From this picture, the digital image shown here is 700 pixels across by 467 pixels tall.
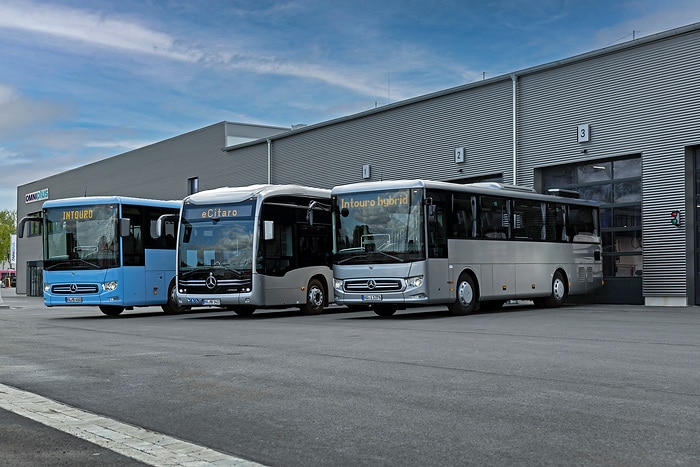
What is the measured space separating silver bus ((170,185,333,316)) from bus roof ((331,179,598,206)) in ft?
5.49

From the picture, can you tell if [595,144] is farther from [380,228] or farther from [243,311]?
[243,311]

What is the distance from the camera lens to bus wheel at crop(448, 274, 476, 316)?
70.4 ft

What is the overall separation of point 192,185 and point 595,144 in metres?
27.8

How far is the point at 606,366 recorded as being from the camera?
10172 mm

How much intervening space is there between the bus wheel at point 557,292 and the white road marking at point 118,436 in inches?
759

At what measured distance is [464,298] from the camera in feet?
71.3

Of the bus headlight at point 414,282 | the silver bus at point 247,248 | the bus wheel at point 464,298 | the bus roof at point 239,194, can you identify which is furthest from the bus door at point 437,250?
the bus roof at point 239,194

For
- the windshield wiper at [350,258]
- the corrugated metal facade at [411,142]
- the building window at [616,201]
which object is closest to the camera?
the windshield wiper at [350,258]

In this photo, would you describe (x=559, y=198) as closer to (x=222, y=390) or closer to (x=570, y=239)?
(x=570, y=239)

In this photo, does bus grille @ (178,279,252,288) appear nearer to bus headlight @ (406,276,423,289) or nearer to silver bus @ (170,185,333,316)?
silver bus @ (170,185,333,316)

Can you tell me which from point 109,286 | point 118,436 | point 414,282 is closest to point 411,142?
point 109,286

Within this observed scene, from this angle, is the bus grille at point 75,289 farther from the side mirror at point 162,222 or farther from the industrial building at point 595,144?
the industrial building at point 595,144

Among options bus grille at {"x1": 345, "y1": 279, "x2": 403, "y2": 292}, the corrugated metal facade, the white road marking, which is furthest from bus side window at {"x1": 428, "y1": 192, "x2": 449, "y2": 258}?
the white road marking

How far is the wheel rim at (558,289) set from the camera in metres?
25.9
